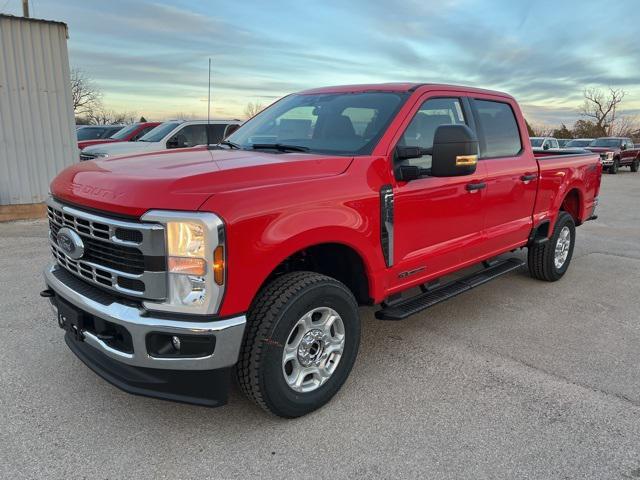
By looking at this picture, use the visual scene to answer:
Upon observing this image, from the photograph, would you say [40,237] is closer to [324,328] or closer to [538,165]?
[324,328]

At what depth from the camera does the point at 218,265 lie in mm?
2416

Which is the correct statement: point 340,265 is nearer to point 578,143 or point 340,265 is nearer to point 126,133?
point 126,133

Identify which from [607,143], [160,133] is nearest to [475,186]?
[160,133]

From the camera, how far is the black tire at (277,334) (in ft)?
8.72

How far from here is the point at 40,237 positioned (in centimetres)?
Answer: 773

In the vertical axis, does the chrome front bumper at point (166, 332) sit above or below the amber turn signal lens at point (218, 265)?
below

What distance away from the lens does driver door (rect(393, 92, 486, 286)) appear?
3.43m

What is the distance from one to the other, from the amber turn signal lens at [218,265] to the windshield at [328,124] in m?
1.30

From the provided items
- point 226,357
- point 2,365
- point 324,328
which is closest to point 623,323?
point 324,328

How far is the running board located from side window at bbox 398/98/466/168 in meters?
0.98

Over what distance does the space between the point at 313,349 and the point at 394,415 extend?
2.02ft

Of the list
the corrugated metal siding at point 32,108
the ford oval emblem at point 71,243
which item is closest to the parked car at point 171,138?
the corrugated metal siding at point 32,108

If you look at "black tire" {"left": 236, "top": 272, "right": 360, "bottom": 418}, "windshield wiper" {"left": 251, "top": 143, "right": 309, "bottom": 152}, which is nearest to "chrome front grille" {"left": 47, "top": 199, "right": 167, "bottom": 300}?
"black tire" {"left": 236, "top": 272, "right": 360, "bottom": 418}

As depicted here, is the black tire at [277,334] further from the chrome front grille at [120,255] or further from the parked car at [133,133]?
the parked car at [133,133]
